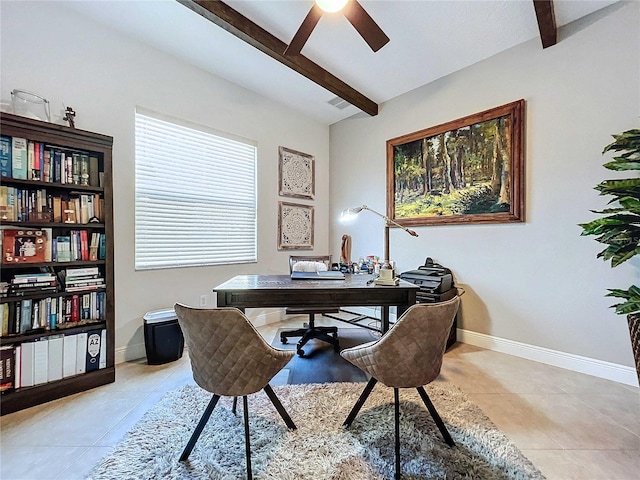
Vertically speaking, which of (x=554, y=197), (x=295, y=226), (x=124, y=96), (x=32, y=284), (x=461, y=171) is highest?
(x=124, y=96)

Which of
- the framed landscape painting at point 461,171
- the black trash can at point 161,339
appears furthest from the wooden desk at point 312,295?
the framed landscape painting at point 461,171

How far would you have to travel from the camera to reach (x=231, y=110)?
130 inches

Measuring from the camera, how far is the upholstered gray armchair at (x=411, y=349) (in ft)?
4.20

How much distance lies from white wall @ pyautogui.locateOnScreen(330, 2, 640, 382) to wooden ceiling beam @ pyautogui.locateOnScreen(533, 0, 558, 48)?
8 centimetres

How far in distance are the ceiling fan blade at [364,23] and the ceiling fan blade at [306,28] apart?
0.19 meters

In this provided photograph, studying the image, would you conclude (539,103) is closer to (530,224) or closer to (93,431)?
(530,224)

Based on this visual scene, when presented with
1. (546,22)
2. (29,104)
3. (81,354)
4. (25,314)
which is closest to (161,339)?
(81,354)

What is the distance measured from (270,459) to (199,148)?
289 cm

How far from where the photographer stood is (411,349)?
1.31 m

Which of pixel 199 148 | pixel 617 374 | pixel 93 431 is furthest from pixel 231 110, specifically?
pixel 617 374

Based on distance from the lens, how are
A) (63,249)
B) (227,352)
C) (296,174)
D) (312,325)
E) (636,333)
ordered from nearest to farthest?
1. (227,352)
2. (636,333)
3. (63,249)
4. (312,325)
5. (296,174)

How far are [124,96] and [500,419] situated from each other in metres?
3.79

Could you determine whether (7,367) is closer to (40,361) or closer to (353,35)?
(40,361)

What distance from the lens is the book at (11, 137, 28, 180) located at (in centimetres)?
179
